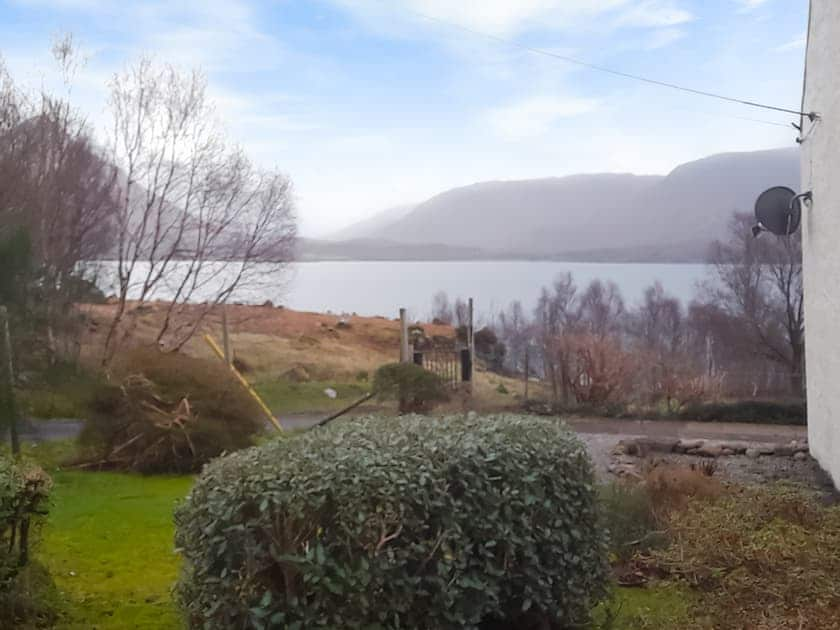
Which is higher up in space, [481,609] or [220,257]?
[220,257]

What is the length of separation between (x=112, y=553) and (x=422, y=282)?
658 inches

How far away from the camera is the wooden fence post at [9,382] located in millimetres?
7281

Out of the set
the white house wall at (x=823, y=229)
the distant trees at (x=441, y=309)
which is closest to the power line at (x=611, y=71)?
the white house wall at (x=823, y=229)

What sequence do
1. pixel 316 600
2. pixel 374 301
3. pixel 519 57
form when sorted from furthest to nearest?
pixel 374 301, pixel 519 57, pixel 316 600

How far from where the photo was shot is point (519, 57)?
9922mm

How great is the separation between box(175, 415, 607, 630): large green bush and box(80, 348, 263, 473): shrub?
6.85 m

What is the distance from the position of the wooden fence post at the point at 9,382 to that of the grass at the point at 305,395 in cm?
755

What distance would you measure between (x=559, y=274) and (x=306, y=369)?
6724 mm

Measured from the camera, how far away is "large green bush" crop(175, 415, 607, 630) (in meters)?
3.04

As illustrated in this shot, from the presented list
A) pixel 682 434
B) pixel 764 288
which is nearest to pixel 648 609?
pixel 682 434

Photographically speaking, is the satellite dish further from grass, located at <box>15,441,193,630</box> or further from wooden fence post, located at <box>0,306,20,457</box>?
wooden fence post, located at <box>0,306,20,457</box>

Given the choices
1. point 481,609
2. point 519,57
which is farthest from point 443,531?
point 519,57

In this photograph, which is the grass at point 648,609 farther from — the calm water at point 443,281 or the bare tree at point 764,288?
the calm water at point 443,281

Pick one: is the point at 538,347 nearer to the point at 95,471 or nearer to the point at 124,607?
the point at 95,471
